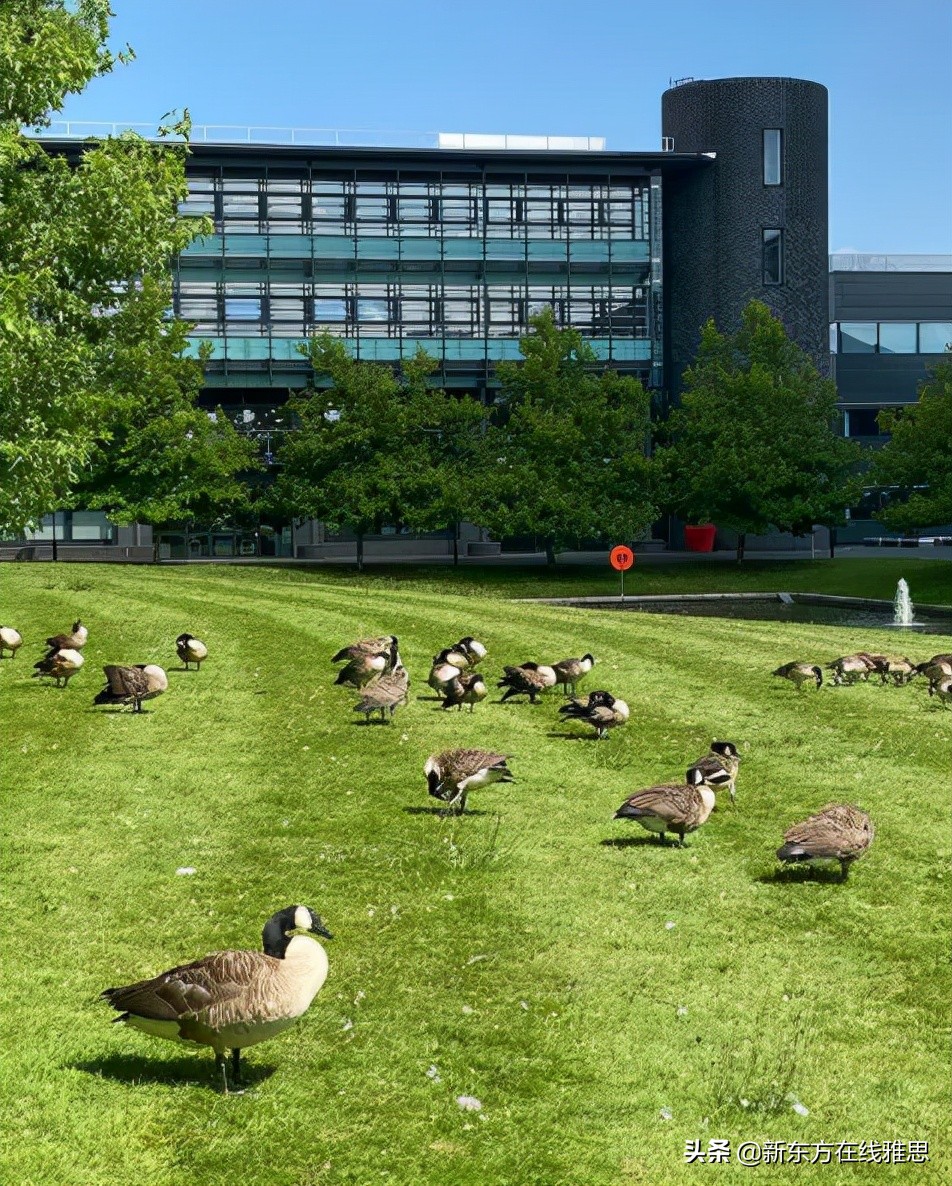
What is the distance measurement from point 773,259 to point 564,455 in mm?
33169

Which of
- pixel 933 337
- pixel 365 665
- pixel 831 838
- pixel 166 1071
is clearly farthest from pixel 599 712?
pixel 933 337

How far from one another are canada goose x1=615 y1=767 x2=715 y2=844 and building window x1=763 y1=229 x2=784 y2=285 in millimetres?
90493

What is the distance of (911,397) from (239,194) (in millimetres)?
53757

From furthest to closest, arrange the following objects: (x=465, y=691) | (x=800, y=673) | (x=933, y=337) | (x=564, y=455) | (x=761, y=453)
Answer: (x=933, y=337), (x=761, y=453), (x=564, y=455), (x=800, y=673), (x=465, y=691)

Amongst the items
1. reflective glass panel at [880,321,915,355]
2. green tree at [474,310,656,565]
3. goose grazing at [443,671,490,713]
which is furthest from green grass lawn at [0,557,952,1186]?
reflective glass panel at [880,321,915,355]

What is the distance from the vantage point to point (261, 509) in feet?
251

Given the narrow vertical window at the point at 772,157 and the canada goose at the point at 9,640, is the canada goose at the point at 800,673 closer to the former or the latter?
the canada goose at the point at 9,640

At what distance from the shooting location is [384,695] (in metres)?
20.5

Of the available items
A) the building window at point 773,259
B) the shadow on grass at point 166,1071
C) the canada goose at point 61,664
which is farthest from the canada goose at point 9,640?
the building window at point 773,259

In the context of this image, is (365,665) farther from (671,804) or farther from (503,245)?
(503,245)

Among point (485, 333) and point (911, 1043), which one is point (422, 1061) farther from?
point (485, 333)

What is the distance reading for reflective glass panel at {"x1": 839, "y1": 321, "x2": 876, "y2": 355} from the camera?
360ft

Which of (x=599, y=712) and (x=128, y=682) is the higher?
(x=128, y=682)

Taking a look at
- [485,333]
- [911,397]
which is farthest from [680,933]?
[911,397]
